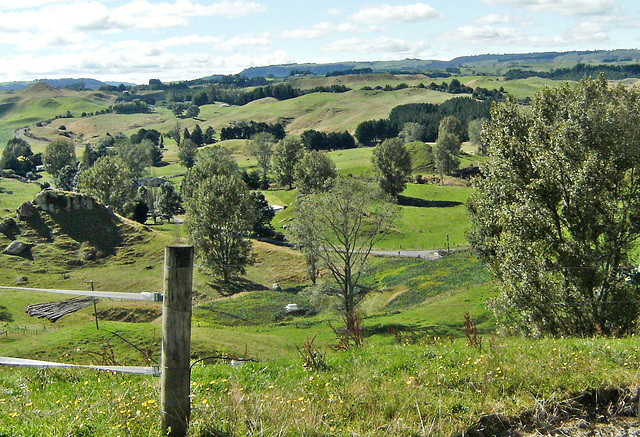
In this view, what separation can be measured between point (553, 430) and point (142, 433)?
5.27m

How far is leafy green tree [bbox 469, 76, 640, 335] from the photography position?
901 inches

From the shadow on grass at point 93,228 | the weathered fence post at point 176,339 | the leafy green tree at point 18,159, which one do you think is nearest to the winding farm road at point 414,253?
the shadow on grass at point 93,228

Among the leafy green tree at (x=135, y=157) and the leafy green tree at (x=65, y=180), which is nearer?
the leafy green tree at (x=65, y=180)

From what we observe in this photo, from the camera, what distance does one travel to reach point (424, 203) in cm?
12444

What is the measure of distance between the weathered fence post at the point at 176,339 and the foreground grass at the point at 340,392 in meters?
0.24

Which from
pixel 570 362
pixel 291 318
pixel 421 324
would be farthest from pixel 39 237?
pixel 570 362

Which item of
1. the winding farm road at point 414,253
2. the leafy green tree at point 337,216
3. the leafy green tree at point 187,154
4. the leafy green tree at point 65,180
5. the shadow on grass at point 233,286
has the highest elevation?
the leafy green tree at point 337,216

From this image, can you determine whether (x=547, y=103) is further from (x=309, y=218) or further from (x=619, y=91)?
(x=309, y=218)

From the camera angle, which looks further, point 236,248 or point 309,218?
point 236,248

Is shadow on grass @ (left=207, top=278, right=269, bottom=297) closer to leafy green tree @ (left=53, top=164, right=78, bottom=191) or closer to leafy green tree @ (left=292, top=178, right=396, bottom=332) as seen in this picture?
leafy green tree @ (left=292, top=178, right=396, bottom=332)

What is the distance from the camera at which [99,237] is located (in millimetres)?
73750

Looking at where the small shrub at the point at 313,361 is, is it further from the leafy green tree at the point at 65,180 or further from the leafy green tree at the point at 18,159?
the leafy green tree at the point at 18,159

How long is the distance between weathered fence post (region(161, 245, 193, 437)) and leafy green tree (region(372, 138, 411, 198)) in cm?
12013

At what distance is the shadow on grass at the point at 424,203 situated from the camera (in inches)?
4818
